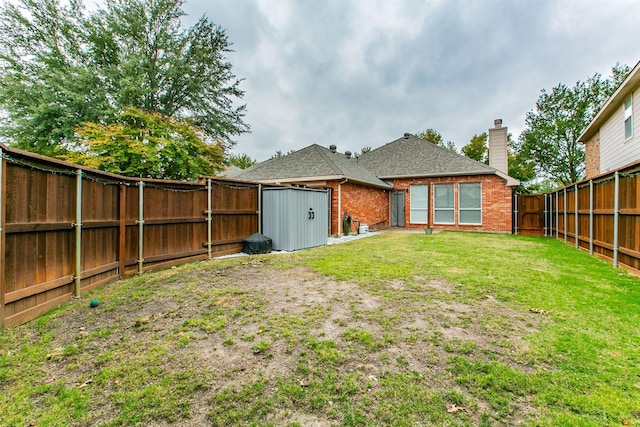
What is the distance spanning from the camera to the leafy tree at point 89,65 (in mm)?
13578

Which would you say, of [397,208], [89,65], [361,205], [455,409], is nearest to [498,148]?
[397,208]

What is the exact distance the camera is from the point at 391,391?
2.00 m

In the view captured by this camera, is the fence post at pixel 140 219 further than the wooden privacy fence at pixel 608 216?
Yes

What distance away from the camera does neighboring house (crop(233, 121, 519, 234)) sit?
12930 mm

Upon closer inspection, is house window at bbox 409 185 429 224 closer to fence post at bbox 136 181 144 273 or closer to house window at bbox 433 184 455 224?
house window at bbox 433 184 455 224

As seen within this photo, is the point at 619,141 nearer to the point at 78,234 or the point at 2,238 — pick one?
the point at 78,234

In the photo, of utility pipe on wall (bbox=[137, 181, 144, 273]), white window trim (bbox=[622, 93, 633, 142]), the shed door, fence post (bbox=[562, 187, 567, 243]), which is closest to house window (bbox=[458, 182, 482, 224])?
the shed door

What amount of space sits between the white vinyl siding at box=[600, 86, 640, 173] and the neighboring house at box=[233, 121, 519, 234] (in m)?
3.19

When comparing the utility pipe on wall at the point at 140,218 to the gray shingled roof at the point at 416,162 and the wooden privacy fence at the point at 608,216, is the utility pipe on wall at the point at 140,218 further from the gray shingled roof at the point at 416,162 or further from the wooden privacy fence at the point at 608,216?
the gray shingled roof at the point at 416,162

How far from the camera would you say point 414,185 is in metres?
15.9

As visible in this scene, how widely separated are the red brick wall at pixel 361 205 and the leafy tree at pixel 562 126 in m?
18.1

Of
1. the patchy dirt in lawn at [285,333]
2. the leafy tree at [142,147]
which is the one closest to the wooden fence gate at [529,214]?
the patchy dirt in lawn at [285,333]

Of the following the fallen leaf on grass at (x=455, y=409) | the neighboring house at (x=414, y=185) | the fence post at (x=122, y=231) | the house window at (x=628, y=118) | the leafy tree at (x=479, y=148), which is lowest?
the fallen leaf on grass at (x=455, y=409)

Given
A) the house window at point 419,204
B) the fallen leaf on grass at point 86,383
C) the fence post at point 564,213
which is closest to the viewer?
the fallen leaf on grass at point 86,383
